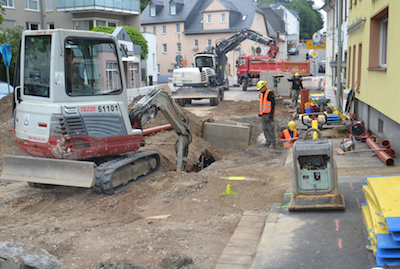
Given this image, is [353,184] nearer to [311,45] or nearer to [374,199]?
[374,199]

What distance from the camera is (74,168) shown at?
7629mm

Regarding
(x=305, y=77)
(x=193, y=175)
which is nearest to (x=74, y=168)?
(x=193, y=175)

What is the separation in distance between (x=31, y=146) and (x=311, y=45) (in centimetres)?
2063

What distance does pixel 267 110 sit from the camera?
12.9 metres

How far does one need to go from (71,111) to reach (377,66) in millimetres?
8644

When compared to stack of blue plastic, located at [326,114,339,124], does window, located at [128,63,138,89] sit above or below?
above

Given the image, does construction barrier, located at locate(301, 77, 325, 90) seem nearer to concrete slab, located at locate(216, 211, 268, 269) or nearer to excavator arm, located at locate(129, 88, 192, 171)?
excavator arm, located at locate(129, 88, 192, 171)

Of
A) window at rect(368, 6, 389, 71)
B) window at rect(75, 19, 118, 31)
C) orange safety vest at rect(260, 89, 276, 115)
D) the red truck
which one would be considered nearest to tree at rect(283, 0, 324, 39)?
the red truck

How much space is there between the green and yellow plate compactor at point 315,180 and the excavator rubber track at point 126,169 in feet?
11.2

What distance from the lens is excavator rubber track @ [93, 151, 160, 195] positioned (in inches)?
312

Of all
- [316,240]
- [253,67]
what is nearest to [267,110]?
[316,240]

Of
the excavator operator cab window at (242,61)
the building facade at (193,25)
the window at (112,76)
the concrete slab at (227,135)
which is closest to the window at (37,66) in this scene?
the window at (112,76)

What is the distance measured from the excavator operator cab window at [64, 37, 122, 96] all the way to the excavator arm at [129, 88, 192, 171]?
0.76 m

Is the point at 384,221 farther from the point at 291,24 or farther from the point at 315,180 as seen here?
the point at 291,24
